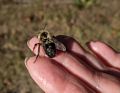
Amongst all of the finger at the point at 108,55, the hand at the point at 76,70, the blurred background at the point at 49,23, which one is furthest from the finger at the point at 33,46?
the blurred background at the point at 49,23

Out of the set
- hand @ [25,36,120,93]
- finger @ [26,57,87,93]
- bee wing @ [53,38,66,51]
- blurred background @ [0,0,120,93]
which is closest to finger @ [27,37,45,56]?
hand @ [25,36,120,93]

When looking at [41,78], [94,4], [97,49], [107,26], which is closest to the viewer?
[41,78]

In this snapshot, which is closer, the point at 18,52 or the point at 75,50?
the point at 75,50

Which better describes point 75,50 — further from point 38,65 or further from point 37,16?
point 37,16

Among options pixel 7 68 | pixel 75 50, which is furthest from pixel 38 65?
pixel 7 68

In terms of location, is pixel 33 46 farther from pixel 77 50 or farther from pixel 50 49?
pixel 77 50

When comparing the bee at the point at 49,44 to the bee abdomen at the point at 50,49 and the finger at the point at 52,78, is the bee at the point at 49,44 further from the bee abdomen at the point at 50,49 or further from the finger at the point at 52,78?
the finger at the point at 52,78
